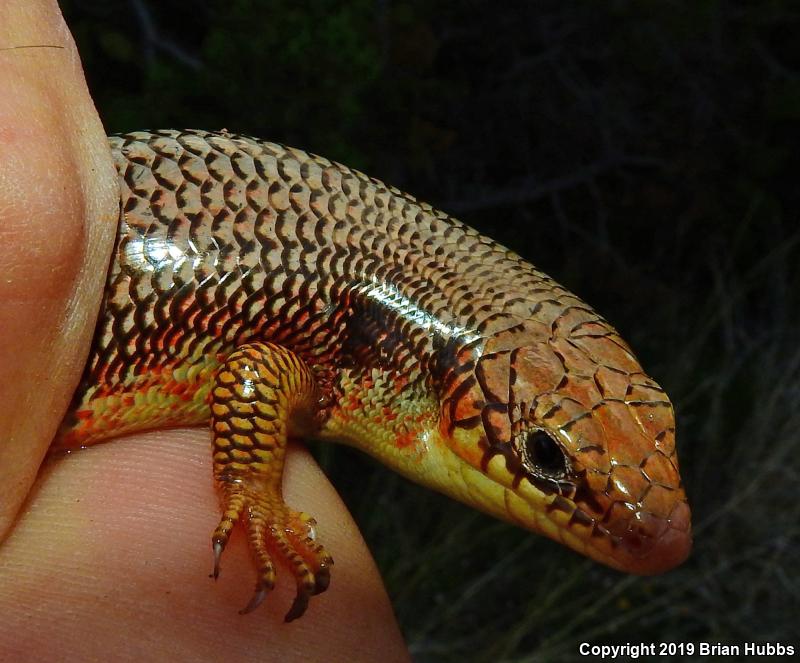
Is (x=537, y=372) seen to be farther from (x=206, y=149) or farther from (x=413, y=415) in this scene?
(x=206, y=149)

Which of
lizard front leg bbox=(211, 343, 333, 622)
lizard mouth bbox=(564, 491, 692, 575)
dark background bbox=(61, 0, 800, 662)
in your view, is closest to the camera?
lizard mouth bbox=(564, 491, 692, 575)

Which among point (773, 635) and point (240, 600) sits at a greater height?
point (240, 600)

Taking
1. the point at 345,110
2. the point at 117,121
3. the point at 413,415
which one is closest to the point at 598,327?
the point at 413,415

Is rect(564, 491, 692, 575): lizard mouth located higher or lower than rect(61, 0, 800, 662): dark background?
higher

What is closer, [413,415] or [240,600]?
[240,600]

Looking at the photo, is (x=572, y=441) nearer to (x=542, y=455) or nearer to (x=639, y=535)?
(x=542, y=455)

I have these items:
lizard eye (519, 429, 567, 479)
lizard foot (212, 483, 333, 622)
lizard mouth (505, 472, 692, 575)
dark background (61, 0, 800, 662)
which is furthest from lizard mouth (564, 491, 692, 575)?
dark background (61, 0, 800, 662)

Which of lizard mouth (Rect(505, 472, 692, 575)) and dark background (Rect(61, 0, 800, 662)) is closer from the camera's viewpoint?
lizard mouth (Rect(505, 472, 692, 575))

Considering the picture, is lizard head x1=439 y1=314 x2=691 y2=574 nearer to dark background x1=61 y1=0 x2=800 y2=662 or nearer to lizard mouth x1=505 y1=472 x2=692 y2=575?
lizard mouth x1=505 y1=472 x2=692 y2=575
